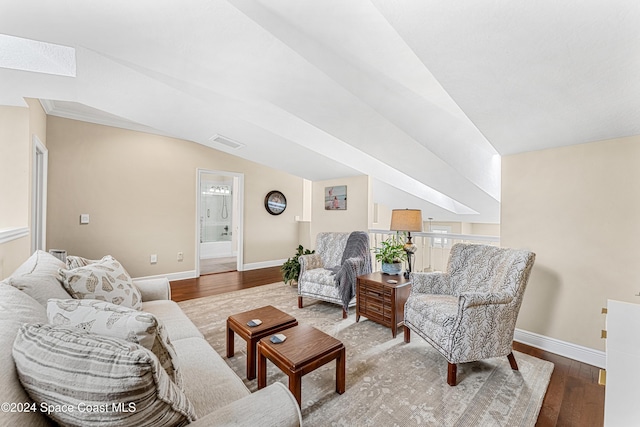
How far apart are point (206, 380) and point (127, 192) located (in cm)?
401

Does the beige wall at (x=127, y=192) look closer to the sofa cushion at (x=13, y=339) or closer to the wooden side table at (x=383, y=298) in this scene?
the wooden side table at (x=383, y=298)

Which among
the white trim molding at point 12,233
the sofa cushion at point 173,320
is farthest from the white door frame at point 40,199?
the sofa cushion at point 173,320

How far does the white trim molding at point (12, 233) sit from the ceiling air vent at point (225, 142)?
84.9 inches

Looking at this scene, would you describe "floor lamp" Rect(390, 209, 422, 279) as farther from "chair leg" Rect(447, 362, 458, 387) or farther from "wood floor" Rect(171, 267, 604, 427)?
"wood floor" Rect(171, 267, 604, 427)

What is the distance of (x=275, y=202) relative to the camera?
→ 19.6 feet

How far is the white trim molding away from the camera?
1.96 metres

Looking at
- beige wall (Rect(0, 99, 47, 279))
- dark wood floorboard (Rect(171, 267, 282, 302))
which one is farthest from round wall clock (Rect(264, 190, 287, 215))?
beige wall (Rect(0, 99, 47, 279))

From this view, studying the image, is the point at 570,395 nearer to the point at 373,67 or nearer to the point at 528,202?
the point at 528,202

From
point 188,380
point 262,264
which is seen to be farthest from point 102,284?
point 262,264

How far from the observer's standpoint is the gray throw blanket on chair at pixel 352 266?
3.09 metres

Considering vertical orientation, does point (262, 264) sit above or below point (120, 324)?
below

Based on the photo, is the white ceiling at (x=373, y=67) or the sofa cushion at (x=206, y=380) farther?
the white ceiling at (x=373, y=67)

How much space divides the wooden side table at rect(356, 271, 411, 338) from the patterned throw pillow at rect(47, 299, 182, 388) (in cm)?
210

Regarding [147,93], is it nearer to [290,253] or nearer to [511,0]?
[511,0]
